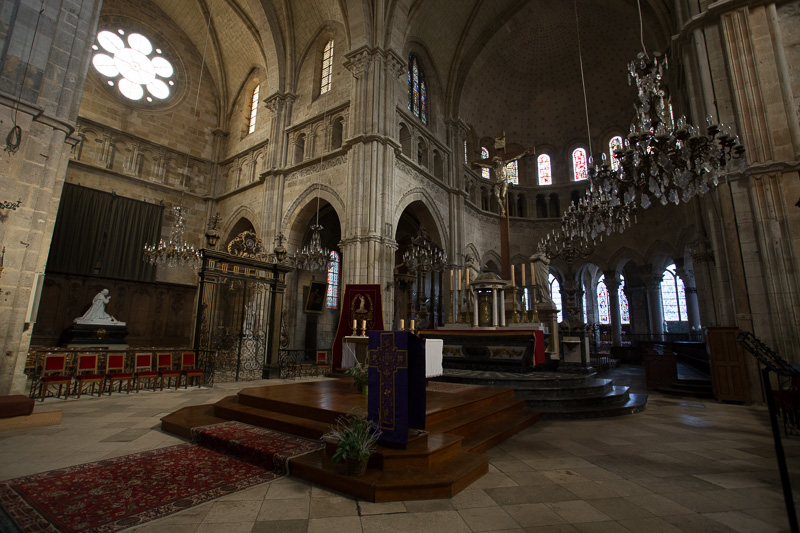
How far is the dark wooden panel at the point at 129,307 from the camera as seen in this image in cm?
1303

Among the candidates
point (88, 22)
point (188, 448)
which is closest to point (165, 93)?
point (88, 22)

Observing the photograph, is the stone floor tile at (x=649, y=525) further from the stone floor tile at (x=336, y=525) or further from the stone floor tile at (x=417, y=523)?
the stone floor tile at (x=336, y=525)

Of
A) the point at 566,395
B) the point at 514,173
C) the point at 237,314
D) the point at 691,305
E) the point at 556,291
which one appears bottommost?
the point at 566,395

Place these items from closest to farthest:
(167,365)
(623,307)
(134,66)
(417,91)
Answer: (167,365), (417,91), (134,66), (623,307)

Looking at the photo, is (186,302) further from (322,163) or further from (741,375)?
(741,375)

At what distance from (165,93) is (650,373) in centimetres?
2141

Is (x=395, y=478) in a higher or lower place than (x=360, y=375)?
lower

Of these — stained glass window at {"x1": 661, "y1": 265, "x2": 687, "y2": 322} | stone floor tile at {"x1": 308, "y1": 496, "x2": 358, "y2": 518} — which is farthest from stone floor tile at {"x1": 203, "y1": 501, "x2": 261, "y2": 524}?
stained glass window at {"x1": 661, "y1": 265, "x2": 687, "y2": 322}

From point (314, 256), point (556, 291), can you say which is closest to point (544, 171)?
point (556, 291)

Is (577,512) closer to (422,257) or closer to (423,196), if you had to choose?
(422,257)

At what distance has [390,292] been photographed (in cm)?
1191

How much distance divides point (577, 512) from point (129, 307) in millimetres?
16923

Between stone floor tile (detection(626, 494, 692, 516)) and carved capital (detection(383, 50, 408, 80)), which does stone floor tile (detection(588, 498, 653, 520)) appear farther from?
carved capital (detection(383, 50, 408, 80))

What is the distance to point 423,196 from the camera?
49.0 feet
